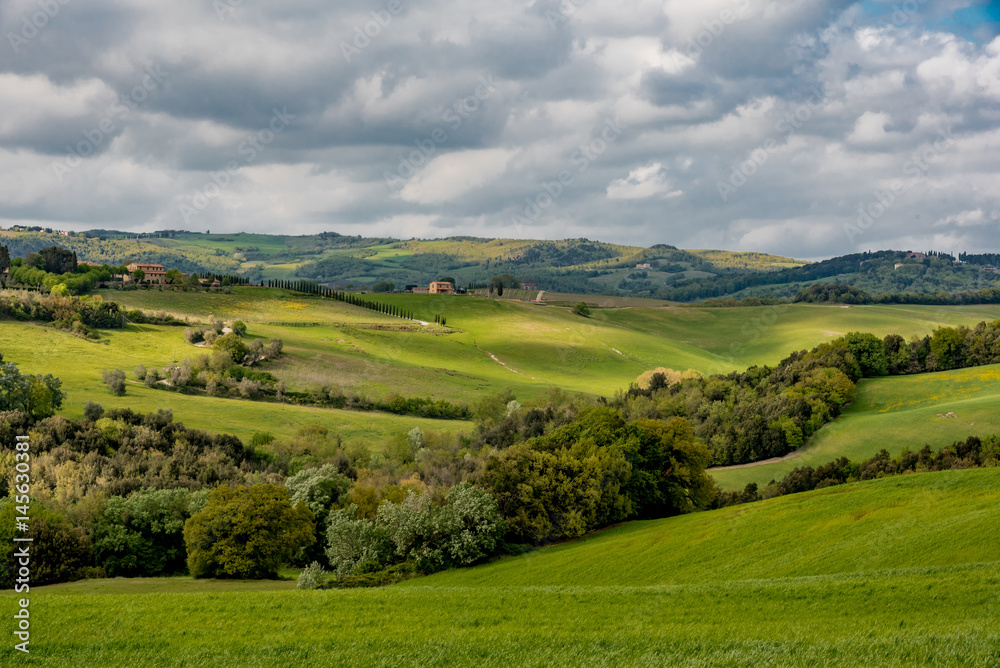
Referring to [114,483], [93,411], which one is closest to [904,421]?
[114,483]

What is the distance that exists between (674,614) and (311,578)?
2036 centimetres

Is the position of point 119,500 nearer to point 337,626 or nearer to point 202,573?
point 202,573

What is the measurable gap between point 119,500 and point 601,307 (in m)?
153

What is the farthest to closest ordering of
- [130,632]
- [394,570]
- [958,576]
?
[394,570], [958,576], [130,632]

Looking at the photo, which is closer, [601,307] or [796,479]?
[796,479]

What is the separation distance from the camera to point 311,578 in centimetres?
3506

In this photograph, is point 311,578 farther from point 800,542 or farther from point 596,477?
point 800,542

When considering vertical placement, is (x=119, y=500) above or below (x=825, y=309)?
below

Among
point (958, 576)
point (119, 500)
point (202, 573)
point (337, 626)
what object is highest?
point (958, 576)

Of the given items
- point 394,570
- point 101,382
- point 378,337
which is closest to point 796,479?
point 394,570

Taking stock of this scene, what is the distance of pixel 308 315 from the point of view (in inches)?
5492

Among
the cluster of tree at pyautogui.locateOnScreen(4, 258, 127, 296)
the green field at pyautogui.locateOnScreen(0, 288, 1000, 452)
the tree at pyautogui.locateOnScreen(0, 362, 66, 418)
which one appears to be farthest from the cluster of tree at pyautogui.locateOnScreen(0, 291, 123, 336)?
the tree at pyautogui.locateOnScreen(0, 362, 66, 418)

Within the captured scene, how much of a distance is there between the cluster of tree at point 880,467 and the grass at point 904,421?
535 centimetres

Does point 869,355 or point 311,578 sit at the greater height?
point 869,355
